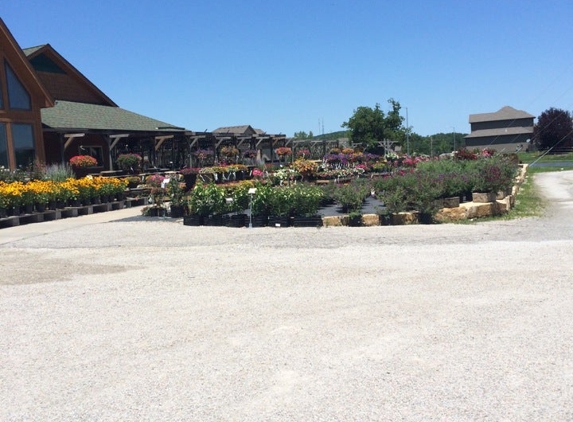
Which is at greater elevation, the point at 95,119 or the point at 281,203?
the point at 95,119

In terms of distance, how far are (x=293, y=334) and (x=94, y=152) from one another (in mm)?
25565

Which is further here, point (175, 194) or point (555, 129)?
point (555, 129)

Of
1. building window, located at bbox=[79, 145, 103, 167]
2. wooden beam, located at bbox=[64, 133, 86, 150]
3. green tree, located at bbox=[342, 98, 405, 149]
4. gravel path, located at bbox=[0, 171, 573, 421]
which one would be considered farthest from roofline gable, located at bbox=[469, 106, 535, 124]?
gravel path, located at bbox=[0, 171, 573, 421]

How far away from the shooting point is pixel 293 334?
5.07m

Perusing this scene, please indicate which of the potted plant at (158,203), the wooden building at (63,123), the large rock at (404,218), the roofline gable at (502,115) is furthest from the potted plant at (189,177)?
the roofline gable at (502,115)

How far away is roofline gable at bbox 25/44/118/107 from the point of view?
27600mm

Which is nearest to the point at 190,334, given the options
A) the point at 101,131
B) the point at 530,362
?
the point at 530,362

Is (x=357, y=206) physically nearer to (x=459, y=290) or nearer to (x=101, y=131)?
(x=459, y=290)

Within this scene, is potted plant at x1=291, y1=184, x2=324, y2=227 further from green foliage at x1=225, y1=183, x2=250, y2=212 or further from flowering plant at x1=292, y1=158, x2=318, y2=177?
flowering plant at x1=292, y1=158, x2=318, y2=177

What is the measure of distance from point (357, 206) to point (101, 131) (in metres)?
16.1

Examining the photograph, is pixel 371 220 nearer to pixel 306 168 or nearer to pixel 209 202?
pixel 209 202

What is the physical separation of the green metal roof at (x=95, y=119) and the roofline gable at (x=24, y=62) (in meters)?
1.26

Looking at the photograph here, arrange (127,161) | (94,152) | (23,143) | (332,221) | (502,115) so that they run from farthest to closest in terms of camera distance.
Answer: (502,115)
(94,152)
(127,161)
(23,143)
(332,221)

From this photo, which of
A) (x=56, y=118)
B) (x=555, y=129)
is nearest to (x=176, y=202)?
(x=56, y=118)
